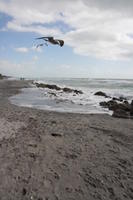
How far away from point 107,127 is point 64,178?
4.27 meters

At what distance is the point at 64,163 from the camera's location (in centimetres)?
446

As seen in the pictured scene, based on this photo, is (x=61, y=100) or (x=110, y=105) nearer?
(x=110, y=105)

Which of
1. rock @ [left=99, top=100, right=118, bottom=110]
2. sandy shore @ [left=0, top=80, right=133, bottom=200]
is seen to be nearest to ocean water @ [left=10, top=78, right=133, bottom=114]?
rock @ [left=99, top=100, right=118, bottom=110]

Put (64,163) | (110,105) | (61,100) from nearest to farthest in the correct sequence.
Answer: (64,163)
(110,105)
(61,100)

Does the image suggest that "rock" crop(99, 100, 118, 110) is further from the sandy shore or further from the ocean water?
the sandy shore

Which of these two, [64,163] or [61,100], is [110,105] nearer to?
[61,100]

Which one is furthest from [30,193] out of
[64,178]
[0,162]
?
[0,162]

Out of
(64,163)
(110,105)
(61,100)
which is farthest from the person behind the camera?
(61,100)

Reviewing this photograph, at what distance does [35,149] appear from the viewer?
5.15 metres

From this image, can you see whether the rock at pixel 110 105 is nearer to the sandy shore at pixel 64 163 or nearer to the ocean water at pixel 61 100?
the ocean water at pixel 61 100

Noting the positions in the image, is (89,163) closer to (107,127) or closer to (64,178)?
(64,178)

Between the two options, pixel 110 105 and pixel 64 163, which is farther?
pixel 110 105

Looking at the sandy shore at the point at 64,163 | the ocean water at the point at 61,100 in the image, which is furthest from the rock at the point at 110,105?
the sandy shore at the point at 64,163

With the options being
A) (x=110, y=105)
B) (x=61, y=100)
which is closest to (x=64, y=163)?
(x=110, y=105)
